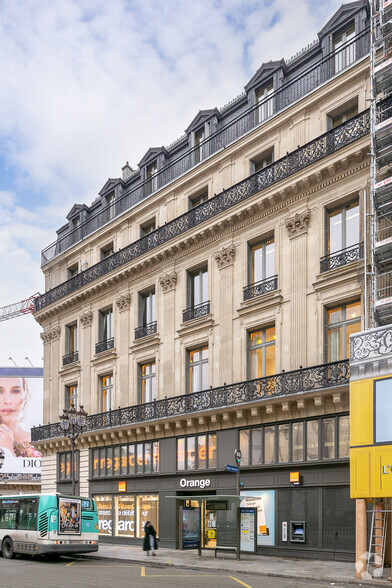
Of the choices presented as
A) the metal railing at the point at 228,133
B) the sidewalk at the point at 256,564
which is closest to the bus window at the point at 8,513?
the sidewalk at the point at 256,564

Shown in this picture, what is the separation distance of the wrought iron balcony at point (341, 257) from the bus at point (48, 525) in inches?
474

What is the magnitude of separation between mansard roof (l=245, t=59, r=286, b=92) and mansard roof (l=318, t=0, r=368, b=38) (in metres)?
2.20

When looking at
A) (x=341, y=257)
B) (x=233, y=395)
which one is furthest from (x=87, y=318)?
(x=341, y=257)

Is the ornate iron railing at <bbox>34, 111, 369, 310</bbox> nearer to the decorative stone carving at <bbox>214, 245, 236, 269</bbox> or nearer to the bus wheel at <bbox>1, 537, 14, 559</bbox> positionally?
the decorative stone carving at <bbox>214, 245, 236, 269</bbox>

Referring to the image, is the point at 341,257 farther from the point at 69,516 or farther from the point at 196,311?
the point at 69,516

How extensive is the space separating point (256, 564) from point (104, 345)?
17.5 metres

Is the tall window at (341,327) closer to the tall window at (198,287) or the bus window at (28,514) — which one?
the tall window at (198,287)

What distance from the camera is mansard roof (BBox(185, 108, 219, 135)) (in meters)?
32.8

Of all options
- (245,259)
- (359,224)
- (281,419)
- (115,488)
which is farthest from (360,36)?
(115,488)

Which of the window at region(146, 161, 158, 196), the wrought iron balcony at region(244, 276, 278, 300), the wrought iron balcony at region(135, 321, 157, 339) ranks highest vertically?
the window at region(146, 161, 158, 196)

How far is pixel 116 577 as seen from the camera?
19266 millimetres

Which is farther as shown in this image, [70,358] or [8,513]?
[70,358]

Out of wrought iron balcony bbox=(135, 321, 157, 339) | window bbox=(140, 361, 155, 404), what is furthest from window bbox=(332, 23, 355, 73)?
window bbox=(140, 361, 155, 404)

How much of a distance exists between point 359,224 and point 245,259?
18.9 feet
